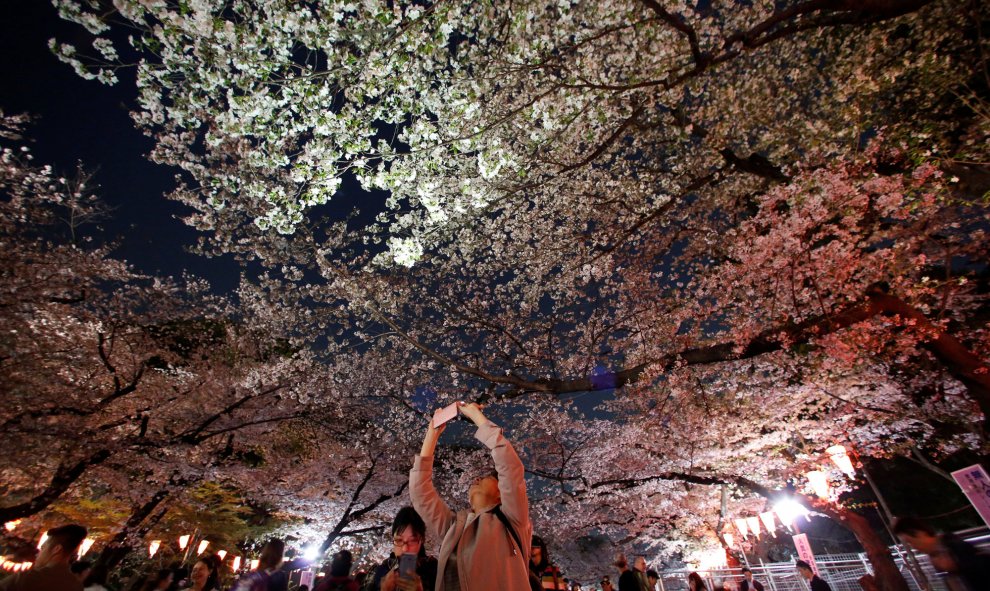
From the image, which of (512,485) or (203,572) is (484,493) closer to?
(512,485)

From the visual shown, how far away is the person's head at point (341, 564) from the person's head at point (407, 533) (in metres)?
0.52

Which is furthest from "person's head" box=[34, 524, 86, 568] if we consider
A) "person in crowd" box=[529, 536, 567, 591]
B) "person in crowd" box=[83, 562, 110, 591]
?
"person in crowd" box=[529, 536, 567, 591]

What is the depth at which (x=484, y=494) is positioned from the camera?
104 inches

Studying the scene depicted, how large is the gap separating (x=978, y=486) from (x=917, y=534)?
10.8 feet

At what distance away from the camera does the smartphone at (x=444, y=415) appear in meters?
2.69

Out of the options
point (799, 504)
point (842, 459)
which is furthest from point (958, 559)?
point (799, 504)

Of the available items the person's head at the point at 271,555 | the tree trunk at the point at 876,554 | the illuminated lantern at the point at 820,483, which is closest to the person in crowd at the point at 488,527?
the person's head at the point at 271,555

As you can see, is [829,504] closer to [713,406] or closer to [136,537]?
[713,406]

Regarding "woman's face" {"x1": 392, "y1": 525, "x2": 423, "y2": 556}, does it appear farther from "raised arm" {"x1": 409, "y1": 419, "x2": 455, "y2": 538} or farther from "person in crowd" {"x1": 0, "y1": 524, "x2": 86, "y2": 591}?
"person in crowd" {"x1": 0, "y1": 524, "x2": 86, "y2": 591}

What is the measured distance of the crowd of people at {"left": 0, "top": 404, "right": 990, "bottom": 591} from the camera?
2396 millimetres

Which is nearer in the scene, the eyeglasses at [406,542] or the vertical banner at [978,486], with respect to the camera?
the eyeglasses at [406,542]

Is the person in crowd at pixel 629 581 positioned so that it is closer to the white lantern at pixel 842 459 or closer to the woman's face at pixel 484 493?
the woman's face at pixel 484 493

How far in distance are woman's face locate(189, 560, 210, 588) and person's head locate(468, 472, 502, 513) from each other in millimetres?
4022

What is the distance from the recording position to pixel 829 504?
12914mm
